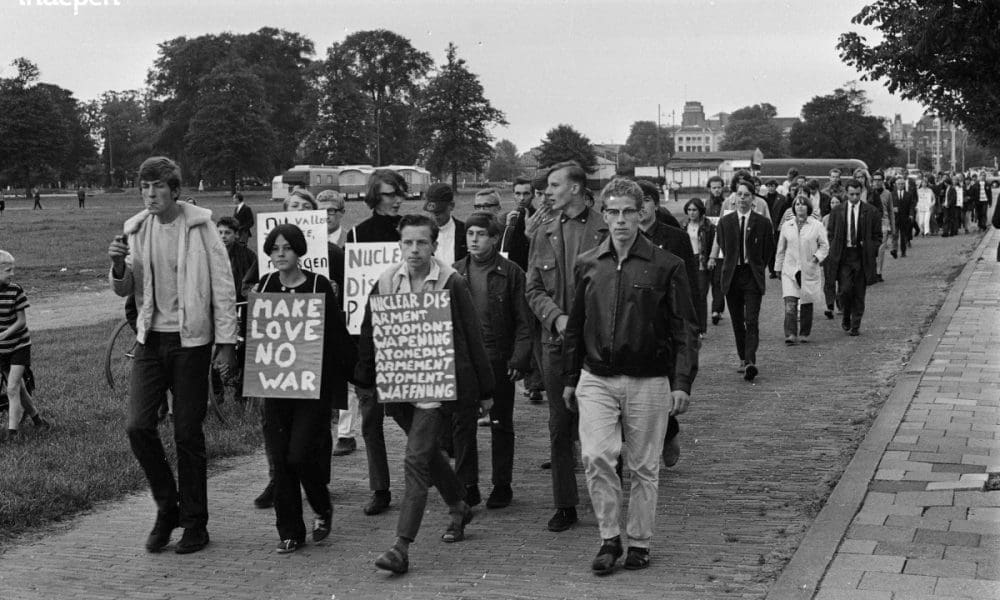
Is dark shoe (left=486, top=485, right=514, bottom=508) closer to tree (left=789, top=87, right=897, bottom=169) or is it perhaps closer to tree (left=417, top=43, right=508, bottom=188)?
tree (left=417, top=43, right=508, bottom=188)

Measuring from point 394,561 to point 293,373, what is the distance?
121cm

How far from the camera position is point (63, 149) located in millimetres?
98875

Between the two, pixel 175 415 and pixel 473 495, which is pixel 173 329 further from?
pixel 473 495

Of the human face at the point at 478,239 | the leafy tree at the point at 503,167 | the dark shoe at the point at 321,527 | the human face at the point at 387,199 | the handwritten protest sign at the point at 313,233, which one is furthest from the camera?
the leafy tree at the point at 503,167

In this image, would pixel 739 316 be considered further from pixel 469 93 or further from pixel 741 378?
pixel 469 93

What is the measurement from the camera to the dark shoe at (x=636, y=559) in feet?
19.7

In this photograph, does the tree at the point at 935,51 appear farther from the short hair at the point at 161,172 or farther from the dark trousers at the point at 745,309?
the short hair at the point at 161,172

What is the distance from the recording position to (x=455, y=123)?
4109 inches

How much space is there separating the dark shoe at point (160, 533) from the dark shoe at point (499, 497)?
6.25 ft

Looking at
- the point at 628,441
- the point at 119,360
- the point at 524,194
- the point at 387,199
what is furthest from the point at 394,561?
the point at 119,360

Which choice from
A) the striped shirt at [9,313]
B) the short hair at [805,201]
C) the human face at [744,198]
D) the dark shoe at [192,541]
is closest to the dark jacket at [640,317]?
the dark shoe at [192,541]

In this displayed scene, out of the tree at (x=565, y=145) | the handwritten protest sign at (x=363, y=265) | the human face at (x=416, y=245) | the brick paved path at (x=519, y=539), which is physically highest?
the tree at (x=565, y=145)

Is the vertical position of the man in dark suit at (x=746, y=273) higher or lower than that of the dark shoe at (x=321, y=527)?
higher

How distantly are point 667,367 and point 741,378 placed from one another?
21.3 feet
